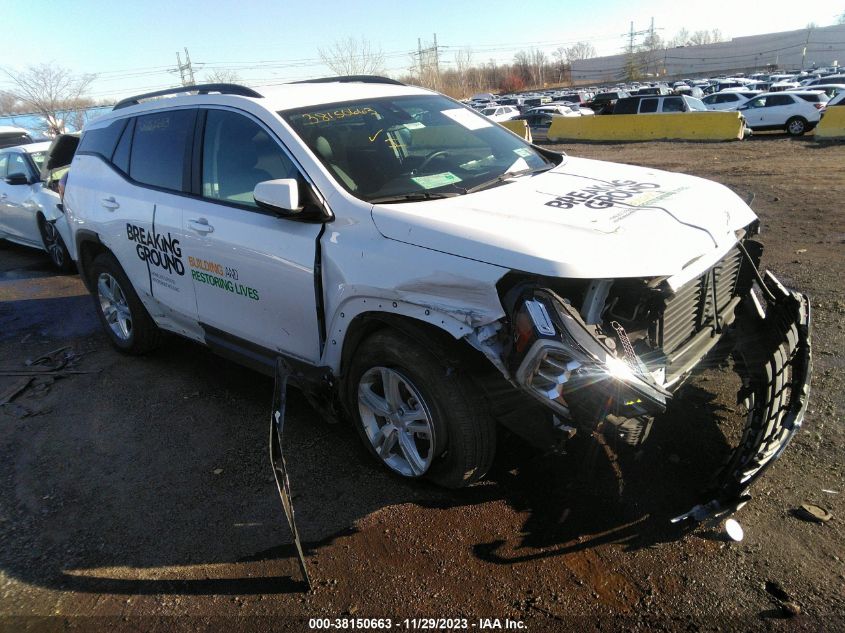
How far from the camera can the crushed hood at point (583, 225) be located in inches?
103

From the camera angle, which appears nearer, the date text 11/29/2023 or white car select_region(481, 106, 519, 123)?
the date text 11/29/2023

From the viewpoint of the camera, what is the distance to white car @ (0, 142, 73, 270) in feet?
28.6

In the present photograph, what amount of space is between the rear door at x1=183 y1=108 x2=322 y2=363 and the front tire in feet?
1.39

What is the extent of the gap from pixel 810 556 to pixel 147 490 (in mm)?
3346

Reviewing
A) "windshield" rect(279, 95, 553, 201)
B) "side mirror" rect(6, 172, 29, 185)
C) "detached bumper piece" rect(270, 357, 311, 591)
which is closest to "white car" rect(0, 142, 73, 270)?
"side mirror" rect(6, 172, 29, 185)

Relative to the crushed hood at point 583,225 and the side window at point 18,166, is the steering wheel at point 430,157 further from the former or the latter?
the side window at point 18,166

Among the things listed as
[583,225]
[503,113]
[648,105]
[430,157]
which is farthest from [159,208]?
[503,113]

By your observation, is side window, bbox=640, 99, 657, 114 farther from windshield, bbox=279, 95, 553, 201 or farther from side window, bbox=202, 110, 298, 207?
side window, bbox=202, 110, 298, 207

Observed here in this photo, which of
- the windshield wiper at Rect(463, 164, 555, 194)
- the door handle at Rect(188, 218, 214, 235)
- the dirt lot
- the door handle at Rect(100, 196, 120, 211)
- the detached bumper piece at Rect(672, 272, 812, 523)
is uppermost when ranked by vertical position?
the windshield wiper at Rect(463, 164, 555, 194)

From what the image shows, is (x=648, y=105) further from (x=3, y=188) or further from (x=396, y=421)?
(x=396, y=421)

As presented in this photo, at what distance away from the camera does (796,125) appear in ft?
67.9

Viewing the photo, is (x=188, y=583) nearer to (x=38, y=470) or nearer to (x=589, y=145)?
(x=38, y=470)

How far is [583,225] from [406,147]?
1.38 m

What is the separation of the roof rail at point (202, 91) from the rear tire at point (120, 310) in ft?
4.06
